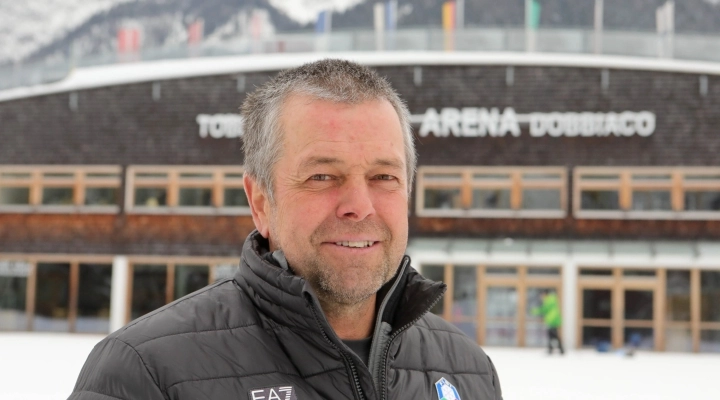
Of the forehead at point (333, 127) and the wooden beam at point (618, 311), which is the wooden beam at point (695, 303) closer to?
the wooden beam at point (618, 311)

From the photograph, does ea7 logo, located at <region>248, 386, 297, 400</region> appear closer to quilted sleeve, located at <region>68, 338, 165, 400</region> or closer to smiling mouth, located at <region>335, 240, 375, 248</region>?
quilted sleeve, located at <region>68, 338, 165, 400</region>

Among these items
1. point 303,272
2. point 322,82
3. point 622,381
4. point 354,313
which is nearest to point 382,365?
point 354,313

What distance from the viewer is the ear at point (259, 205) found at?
7.34 ft

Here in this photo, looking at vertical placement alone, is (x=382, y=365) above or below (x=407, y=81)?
below

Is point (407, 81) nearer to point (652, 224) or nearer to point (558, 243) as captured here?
point (558, 243)

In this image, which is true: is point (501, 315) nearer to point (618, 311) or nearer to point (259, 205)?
point (618, 311)

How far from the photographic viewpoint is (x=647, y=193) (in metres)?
23.8

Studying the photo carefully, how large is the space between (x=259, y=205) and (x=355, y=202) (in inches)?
14.1

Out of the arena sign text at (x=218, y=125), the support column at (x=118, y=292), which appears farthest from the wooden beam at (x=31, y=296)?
the arena sign text at (x=218, y=125)

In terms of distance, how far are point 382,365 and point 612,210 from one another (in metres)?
22.9

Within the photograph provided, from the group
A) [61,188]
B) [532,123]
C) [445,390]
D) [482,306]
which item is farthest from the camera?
[61,188]

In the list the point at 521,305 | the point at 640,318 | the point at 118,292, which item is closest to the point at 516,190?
the point at 521,305

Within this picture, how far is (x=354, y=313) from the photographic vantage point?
2082mm

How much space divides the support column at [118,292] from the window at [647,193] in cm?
1317
